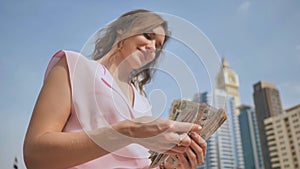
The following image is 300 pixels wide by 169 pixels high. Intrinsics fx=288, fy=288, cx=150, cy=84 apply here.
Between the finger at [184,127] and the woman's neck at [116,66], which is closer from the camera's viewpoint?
the finger at [184,127]

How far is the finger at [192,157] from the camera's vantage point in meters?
0.37

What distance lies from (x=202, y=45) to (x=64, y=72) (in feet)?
0.62

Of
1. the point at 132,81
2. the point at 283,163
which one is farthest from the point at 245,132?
the point at 132,81

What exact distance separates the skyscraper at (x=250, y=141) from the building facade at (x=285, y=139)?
31.0ft

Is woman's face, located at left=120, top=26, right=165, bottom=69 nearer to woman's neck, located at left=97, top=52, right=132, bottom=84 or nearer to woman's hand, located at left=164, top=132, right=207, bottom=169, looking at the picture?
woman's neck, located at left=97, top=52, right=132, bottom=84

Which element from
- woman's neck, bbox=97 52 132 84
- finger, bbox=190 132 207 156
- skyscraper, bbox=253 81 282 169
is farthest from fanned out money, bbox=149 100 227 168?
skyscraper, bbox=253 81 282 169

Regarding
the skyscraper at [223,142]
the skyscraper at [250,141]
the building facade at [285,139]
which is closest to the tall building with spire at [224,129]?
the skyscraper at [223,142]

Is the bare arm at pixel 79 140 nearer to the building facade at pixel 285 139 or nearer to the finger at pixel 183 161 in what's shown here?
the finger at pixel 183 161

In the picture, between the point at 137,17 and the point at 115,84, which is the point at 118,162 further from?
the point at 137,17

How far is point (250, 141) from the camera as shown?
32188 millimetres

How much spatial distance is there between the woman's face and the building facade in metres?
21.7

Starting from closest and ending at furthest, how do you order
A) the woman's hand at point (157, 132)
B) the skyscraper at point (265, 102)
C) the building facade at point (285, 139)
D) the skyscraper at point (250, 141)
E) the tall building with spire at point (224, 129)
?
the woman's hand at point (157, 132) → the tall building with spire at point (224, 129) → the building facade at point (285, 139) → the skyscraper at point (265, 102) → the skyscraper at point (250, 141)

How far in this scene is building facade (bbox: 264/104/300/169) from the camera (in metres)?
20.2

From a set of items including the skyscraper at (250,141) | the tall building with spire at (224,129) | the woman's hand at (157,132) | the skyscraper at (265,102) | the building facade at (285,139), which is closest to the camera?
the woman's hand at (157,132)
